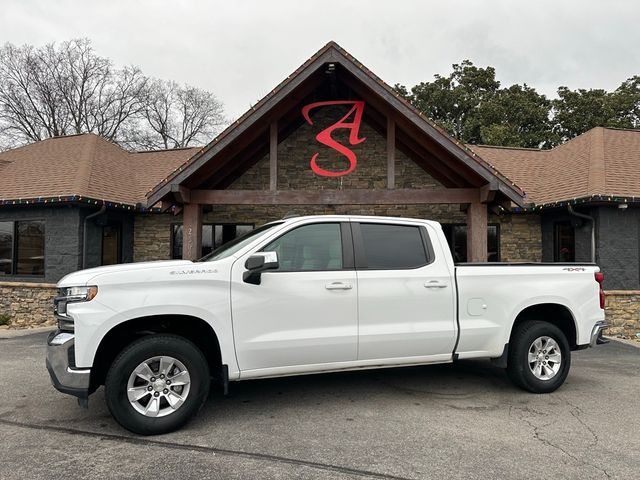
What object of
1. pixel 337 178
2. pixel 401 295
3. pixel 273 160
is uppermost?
pixel 337 178

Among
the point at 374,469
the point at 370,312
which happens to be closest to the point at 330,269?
the point at 370,312

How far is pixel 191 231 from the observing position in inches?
373

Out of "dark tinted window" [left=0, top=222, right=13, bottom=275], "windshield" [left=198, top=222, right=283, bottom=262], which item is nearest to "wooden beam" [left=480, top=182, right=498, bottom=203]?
"windshield" [left=198, top=222, right=283, bottom=262]

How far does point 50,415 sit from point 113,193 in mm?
8898

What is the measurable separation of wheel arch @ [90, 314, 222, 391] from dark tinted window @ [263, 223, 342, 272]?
3.13ft

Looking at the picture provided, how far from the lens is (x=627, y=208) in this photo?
10.6 metres

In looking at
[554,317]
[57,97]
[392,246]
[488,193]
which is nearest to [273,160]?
[488,193]

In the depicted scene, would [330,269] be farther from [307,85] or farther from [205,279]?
[307,85]

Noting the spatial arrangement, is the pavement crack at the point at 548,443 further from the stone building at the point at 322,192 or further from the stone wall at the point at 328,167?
the stone wall at the point at 328,167

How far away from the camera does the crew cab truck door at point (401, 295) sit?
14.4 feet

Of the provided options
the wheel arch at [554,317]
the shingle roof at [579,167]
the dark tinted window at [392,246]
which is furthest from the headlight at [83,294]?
the shingle roof at [579,167]

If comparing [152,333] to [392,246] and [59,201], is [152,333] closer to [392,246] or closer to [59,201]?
[392,246]

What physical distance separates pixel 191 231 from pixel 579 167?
423 inches

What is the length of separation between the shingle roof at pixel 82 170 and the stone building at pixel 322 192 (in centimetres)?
7
